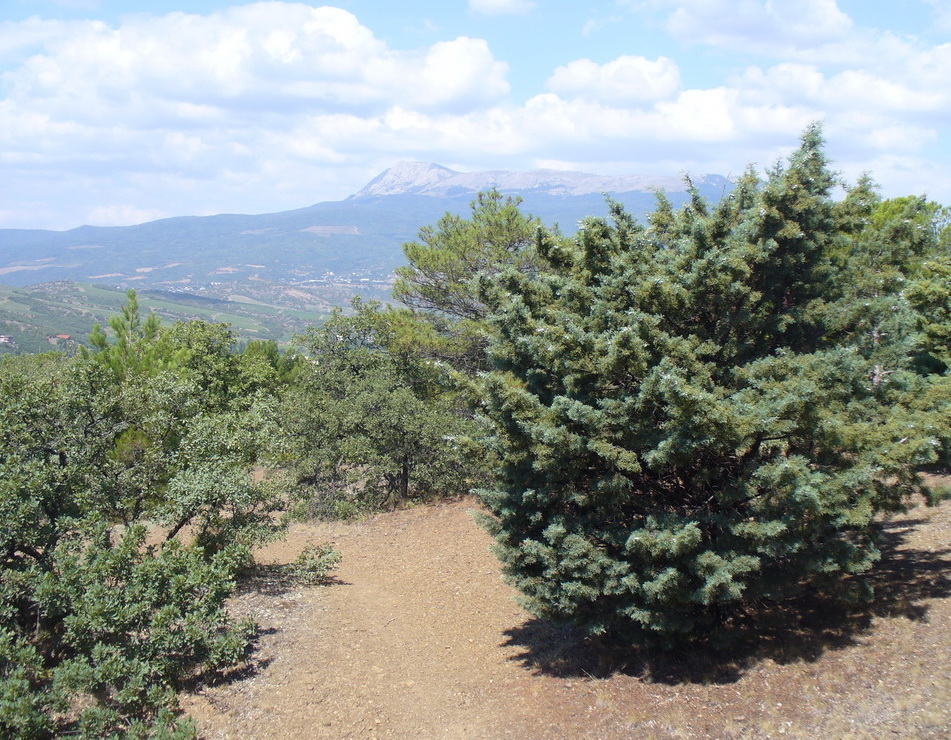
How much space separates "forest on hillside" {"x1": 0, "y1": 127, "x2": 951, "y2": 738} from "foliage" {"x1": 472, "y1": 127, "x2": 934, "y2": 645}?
0.03 metres

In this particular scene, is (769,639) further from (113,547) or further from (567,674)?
(113,547)

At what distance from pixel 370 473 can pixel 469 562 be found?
4.89m

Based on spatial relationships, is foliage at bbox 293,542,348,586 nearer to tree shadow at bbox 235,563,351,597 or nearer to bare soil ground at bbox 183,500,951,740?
tree shadow at bbox 235,563,351,597

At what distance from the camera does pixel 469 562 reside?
14.9m

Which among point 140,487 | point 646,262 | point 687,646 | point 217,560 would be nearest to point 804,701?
point 687,646

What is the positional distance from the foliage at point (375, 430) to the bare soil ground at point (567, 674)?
5556 millimetres

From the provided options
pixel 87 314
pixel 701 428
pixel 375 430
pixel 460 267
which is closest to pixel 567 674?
pixel 701 428

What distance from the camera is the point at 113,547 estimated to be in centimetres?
1020

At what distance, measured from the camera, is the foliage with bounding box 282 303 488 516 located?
18.3m

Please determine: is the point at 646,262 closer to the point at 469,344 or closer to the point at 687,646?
the point at 687,646

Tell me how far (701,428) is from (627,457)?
2.67 feet

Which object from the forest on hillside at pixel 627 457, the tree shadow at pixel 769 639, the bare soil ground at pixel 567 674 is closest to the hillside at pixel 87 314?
the bare soil ground at pixel 567 674

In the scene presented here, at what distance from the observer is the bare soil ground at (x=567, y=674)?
7.84 m

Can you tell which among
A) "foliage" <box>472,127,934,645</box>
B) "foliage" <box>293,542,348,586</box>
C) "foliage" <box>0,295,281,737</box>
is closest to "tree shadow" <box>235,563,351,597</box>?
"foliage" <box>293,542,348,586</box>
